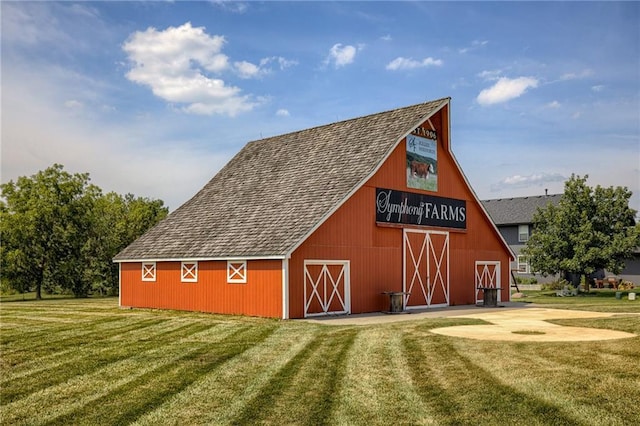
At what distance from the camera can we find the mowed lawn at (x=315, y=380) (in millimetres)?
9562

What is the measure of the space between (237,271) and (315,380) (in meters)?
13.6

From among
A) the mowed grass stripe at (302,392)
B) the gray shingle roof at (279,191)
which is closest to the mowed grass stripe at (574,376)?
the mowed grass stripe at (302,392)

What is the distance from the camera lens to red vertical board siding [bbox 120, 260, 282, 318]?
23609 mm

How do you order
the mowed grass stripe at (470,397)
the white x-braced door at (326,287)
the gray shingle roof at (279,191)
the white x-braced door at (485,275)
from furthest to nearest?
the white x-braced door at (485,275) → the gray shingle roof at (279,191) → the white x-braced door at (326,287) → the mowed grass stripe at (470,397)

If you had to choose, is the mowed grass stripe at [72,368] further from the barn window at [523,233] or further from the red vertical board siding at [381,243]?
the barn window at [523,233]

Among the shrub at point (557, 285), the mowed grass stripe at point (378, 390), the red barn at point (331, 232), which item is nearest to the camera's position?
the mowed grass stripe at point (378, 390)

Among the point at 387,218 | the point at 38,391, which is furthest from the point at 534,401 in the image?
the point at 387,218

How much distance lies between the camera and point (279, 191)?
28.2 m

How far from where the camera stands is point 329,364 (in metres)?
13.2

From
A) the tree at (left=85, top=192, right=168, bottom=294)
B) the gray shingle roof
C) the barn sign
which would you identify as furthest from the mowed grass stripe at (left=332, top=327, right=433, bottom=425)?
the tree at (left=85, top=192, right=168, bottom=294)

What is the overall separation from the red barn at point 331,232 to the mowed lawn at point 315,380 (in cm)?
A: 640

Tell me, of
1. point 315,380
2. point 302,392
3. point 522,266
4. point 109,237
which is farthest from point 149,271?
point 522,266

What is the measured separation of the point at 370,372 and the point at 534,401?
3289 mm

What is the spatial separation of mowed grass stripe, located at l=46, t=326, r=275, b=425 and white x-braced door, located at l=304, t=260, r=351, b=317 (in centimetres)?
791
